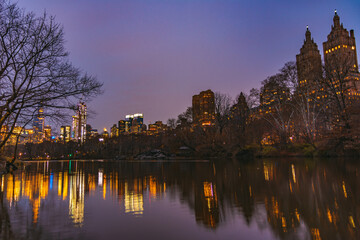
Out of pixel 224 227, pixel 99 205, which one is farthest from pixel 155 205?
pixel 224 227

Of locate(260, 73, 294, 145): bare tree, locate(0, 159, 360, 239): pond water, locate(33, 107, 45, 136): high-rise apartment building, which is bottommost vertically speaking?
locate(0, 159, 360, 239): pond water

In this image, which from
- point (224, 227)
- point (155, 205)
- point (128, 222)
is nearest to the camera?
point (224, 227)

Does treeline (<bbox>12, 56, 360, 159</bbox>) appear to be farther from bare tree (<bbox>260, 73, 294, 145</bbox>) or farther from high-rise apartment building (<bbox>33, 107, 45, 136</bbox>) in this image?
high-rise apartment building (<bbox>33, 107, 45, 136</bbox>)

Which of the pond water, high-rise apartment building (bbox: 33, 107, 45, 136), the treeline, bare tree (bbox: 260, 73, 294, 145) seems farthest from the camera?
bare tree (bbox: 260, 73, 294, 145)

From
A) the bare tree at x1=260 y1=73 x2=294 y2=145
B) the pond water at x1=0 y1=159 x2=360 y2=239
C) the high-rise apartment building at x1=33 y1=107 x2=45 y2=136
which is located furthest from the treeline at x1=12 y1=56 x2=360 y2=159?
the high-rise apartment building at x1=33 y1=107 x2=45 y2=136

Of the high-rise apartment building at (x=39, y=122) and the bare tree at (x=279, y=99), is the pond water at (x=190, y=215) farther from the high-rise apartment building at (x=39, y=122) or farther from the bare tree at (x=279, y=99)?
the bare tree at (x=279, y=99)

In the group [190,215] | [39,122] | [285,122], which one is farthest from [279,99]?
[190,215]

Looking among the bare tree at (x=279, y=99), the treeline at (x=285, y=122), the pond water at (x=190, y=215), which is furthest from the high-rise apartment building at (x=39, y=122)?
the bare tree at (x=279, y=99)

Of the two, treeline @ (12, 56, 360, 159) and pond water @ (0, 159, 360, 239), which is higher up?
treeline @ (12, 56, 360, 159)

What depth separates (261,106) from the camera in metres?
44.2

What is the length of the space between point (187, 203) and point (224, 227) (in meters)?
2.21

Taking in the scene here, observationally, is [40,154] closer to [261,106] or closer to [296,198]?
[261,106]

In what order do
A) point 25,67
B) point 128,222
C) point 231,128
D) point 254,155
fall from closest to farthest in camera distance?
point 128,222
point 25,67
point 254,155
point 231,128

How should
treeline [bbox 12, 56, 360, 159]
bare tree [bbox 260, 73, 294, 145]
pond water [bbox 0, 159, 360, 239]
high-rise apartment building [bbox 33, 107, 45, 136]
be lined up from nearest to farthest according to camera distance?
pond water [bbox 0, 159, 360, 239] → high-rise apartment building [bbox 33, 107, 45, 136] → treeline [bbox 12, 56, 360, 159] → bare tree [bbox 260, 73, 294, 145]
